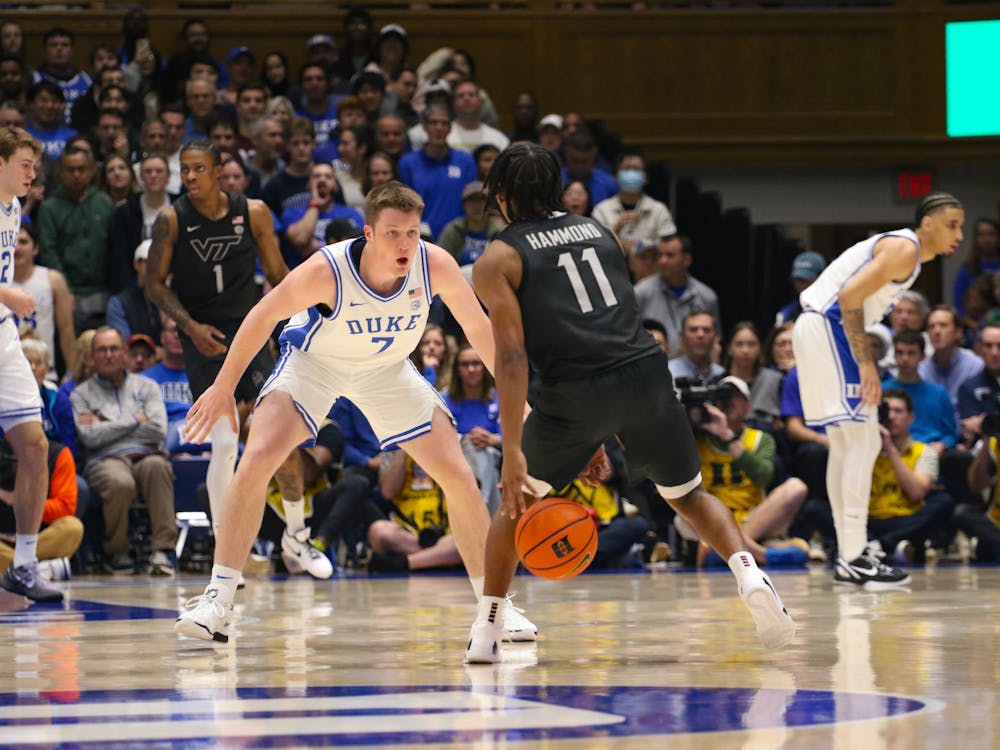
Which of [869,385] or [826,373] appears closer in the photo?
[869,385]

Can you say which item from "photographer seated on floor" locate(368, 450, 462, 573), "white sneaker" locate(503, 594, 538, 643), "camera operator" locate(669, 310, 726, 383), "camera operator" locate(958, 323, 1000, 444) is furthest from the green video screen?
"white sneaker" locate(503, 594, 538, 643)

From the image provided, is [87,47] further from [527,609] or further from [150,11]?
[527,609]

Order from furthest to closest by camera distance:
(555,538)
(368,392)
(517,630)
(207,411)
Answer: (368,392) → (517,630) → (207,411) → (555,538)

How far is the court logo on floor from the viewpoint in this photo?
11.6ft

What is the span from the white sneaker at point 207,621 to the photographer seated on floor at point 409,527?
4180mm

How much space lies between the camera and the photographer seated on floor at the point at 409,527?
381 inches

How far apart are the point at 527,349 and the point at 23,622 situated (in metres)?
2.79

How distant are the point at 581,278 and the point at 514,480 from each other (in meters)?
0.67

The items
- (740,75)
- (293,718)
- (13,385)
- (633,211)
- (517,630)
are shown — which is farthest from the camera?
(740,75)

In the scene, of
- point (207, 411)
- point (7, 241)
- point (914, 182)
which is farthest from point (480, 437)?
point (914, 182)

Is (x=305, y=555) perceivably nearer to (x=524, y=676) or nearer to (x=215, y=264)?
(x=215, y=264)

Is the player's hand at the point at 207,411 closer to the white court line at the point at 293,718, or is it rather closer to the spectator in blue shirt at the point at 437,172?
the white court line at the point at 293,718

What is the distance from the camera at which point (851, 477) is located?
7.75 meters

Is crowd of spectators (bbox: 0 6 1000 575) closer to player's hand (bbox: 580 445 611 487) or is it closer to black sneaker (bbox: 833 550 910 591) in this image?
black sneaker (bbox: 833 550 910 591)
